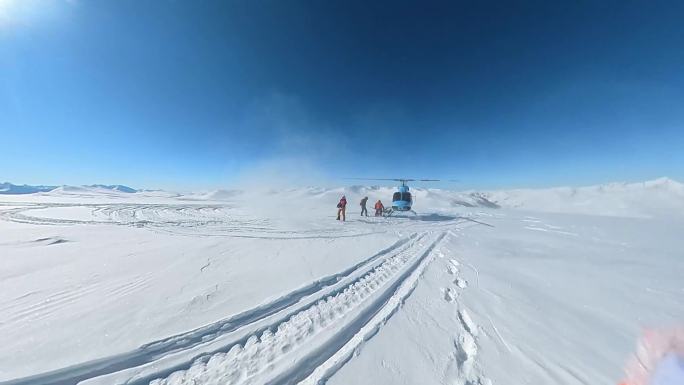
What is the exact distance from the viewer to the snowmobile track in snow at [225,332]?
2.18 m

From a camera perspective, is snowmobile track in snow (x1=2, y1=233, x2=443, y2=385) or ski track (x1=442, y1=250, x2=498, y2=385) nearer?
snowmobile track in snow (x1=2, y1=233, x2=443, y2=385)

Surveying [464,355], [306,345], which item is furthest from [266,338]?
[464,355]

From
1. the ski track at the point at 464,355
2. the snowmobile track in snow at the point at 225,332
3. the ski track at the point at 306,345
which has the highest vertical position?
the snowmobile track in snow at the point at 225,332

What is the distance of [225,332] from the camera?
2.87 metres

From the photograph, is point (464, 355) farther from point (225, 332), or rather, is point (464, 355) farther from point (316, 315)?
point (225, 332)

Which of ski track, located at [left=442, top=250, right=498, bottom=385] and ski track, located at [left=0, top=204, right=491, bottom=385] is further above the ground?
ski track, located at [left=0, top=204, right=491, bottom=385]

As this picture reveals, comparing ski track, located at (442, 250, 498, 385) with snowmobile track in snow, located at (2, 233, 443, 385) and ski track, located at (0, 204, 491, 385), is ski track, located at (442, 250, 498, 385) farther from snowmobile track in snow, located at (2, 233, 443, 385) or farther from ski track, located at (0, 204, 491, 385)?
snowmobile track in snow, located at (2, 233, 443, 385)

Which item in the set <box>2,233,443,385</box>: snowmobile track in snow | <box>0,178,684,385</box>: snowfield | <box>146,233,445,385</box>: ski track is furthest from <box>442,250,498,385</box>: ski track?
<box>2,233,443,385</box>: snowmobile track in snow

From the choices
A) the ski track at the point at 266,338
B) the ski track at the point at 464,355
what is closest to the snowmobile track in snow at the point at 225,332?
the ski track at the point at 266,338

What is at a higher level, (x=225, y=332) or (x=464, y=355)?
(x=225, y=332)

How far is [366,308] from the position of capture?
140 inches

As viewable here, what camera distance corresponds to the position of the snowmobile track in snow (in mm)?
2180

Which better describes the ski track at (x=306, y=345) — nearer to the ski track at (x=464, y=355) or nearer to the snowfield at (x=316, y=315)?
the snowfield at (x=316, y=315)

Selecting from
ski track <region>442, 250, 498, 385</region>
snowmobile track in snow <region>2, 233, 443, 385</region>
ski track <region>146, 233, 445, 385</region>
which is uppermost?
snowmobile track in snow <region>2, 233, 443, 385</region>
